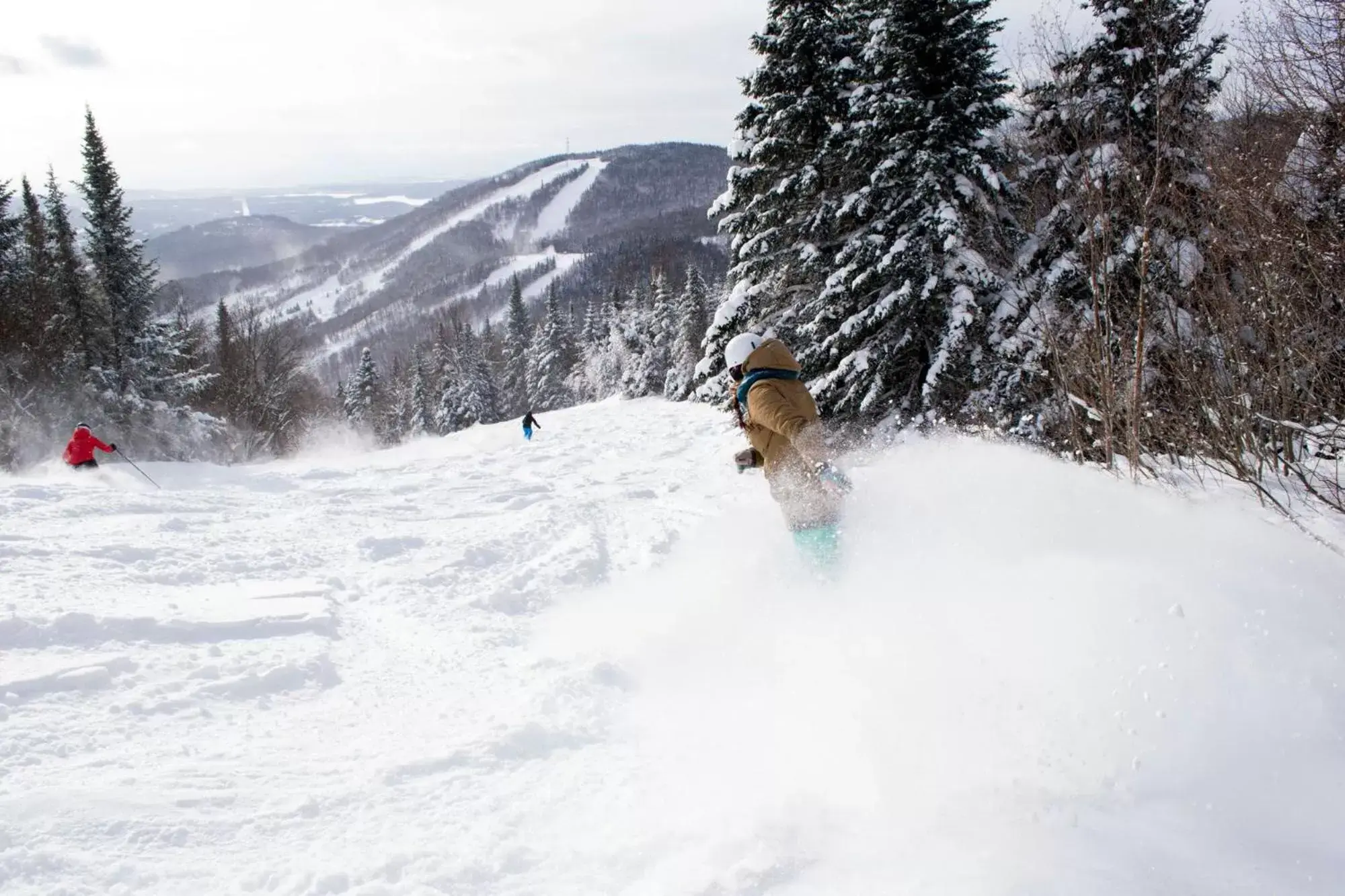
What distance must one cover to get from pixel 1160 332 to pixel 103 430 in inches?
1309

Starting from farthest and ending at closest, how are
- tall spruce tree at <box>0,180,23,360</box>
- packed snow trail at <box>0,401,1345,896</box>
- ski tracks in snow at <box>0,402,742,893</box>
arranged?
tall spruce tree at <box>0,180,23,360</box>, ski tracks in snow at <box>0,402,742,893</box>, packed snow trail at <box>0,401,1345,896</box>

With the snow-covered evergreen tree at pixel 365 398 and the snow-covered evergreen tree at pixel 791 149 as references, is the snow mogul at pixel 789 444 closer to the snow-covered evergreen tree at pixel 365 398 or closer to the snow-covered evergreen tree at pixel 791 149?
the snow-covered evergreen tree at pixel 791 149

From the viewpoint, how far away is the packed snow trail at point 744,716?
271 centimetres

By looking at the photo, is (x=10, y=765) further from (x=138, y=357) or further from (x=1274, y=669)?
(x=138, y=357)

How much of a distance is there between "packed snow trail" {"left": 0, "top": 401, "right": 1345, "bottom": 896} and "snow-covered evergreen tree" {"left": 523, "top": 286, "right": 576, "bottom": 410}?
56.7 metres

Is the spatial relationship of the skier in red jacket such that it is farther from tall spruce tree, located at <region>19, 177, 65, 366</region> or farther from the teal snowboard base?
tall spruce tree, located at <region>19, 177, 65, 366</region>

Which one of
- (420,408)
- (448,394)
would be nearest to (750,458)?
(448,394)

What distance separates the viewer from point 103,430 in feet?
87.2

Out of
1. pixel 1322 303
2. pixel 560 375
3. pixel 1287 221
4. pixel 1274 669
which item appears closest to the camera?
pixel 1274 669

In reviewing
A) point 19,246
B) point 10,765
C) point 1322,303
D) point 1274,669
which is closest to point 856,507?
point 1274,669

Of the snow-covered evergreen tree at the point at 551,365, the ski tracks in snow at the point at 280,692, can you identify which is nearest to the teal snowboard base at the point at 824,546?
the ski tracks in snow at the point at 280,692

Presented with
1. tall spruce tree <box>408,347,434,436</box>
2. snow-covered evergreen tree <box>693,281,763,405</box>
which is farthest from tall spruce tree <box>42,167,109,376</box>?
tall spruce tree <box>408,347,434,436</box>

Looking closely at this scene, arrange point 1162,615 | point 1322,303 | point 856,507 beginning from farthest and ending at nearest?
point 1322,303 < point 856,507 < point 1162,615

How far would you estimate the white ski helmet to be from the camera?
5109mm
